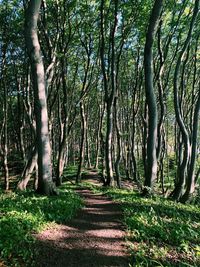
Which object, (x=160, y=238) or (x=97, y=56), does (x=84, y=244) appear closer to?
(x=160, y=238)

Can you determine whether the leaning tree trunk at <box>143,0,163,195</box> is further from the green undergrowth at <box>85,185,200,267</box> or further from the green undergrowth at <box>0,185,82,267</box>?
the green undergrowth at <box>0,185,82,267</box>

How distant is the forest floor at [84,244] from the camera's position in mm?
5574

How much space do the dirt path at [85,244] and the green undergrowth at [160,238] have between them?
0.29 m

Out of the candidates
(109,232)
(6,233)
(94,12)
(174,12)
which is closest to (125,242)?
(109,232)

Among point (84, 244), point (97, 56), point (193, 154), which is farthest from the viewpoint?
point (97, 56)

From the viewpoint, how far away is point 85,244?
6.47 meters

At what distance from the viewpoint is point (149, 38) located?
1205 cm

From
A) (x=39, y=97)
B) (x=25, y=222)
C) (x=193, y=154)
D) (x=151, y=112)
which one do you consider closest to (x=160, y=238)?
(x=25, y=222)

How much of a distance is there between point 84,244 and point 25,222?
138 centimetres

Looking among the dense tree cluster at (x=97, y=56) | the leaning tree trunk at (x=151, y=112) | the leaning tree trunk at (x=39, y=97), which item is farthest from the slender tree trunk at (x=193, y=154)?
the leaning tree trunk at (x=39, y=97)

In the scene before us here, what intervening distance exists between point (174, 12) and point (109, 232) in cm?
1290

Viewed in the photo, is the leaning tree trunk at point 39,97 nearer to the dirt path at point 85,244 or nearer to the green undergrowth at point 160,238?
the dirt path at point 85,244

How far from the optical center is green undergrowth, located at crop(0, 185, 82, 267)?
5223 millimetres

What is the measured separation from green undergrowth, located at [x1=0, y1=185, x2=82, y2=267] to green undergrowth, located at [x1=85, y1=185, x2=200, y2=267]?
189 cm
